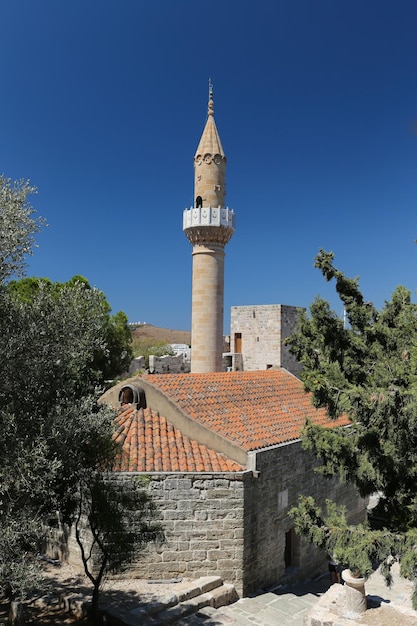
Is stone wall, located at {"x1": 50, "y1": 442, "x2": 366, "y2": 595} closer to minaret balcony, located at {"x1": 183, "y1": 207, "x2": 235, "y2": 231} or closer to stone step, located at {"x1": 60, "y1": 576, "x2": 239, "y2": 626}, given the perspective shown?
stone step, located at {"x1": 60, "y1": 576, "x2": 239, "y2": 626}

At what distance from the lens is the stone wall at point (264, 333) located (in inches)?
1073

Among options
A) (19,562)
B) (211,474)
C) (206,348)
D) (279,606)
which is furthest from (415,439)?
(206,348)

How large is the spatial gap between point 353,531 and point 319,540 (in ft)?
1.87

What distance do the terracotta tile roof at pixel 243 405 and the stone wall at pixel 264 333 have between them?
11.2 metres

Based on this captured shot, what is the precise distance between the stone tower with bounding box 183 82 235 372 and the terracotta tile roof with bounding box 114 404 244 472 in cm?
770

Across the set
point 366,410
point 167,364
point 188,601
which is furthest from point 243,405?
point 167,364

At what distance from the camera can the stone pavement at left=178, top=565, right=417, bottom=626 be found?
9.12 metres

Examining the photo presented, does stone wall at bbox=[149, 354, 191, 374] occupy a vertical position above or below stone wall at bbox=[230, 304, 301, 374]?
below

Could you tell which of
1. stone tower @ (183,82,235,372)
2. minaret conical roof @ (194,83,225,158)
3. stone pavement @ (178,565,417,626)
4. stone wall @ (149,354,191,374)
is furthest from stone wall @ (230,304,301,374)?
stone pavement @ (178,565,417,626)

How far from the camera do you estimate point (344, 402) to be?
741 centimetres

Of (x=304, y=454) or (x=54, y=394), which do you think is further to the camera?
(x=304, y=454)

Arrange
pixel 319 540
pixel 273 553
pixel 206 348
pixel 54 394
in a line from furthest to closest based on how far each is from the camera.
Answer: pixel 206 348, pixel 273 553, pixel 319 540, pixel 54 394

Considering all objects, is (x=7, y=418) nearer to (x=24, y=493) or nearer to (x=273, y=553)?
(x=24, y=493)

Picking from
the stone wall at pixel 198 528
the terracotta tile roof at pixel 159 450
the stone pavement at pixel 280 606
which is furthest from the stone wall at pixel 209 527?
the stone pavement at pixel 280 606
